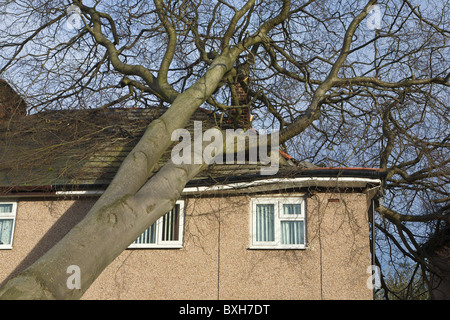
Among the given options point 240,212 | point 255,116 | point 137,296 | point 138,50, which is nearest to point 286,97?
point 255,116

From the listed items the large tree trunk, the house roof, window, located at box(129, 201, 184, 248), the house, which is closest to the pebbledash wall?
the house

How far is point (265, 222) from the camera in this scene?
1162 centimetres

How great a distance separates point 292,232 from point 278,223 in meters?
0.37

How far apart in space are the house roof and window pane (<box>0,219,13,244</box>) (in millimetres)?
853

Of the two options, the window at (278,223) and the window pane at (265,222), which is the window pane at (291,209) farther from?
the window pane at (265,222)

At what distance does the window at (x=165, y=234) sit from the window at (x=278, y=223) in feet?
5.51

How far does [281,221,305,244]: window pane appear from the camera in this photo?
11.4 meters

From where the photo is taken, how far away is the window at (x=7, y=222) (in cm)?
1216

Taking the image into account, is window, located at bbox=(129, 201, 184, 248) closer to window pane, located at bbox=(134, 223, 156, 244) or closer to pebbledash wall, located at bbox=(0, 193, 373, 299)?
window pane, located at bbox=(134, 223, 156, 244)

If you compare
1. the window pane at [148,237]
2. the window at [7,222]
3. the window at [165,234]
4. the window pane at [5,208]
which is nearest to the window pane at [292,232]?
the window at [165,234]
